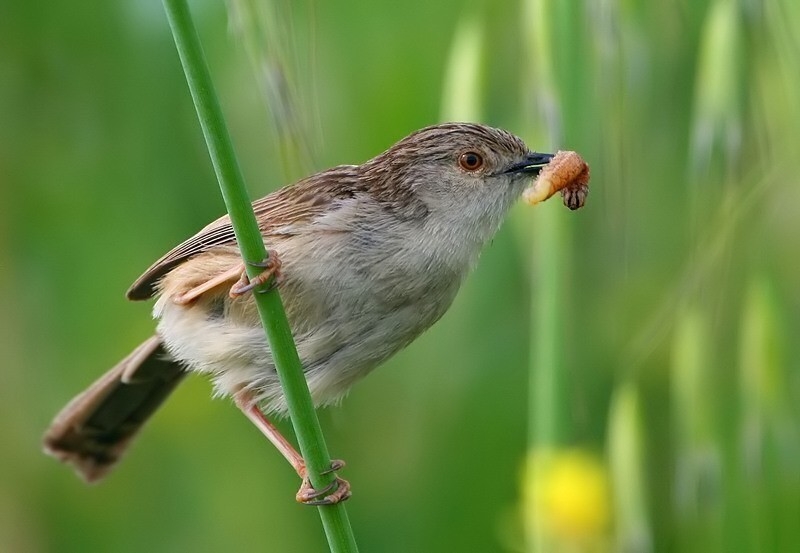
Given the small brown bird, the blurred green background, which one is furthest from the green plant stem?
the small brown bird

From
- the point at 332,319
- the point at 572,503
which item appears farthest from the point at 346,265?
the point at 572,503

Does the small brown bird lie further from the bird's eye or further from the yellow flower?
the yellow flower

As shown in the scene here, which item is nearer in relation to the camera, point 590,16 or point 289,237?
point 590,16

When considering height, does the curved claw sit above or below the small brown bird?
below

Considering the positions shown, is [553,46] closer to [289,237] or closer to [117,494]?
[289,237]

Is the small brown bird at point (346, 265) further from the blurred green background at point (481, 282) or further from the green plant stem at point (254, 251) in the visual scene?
the green plant stem at point (254, 251)

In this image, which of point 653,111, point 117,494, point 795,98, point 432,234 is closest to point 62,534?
point 117,494
